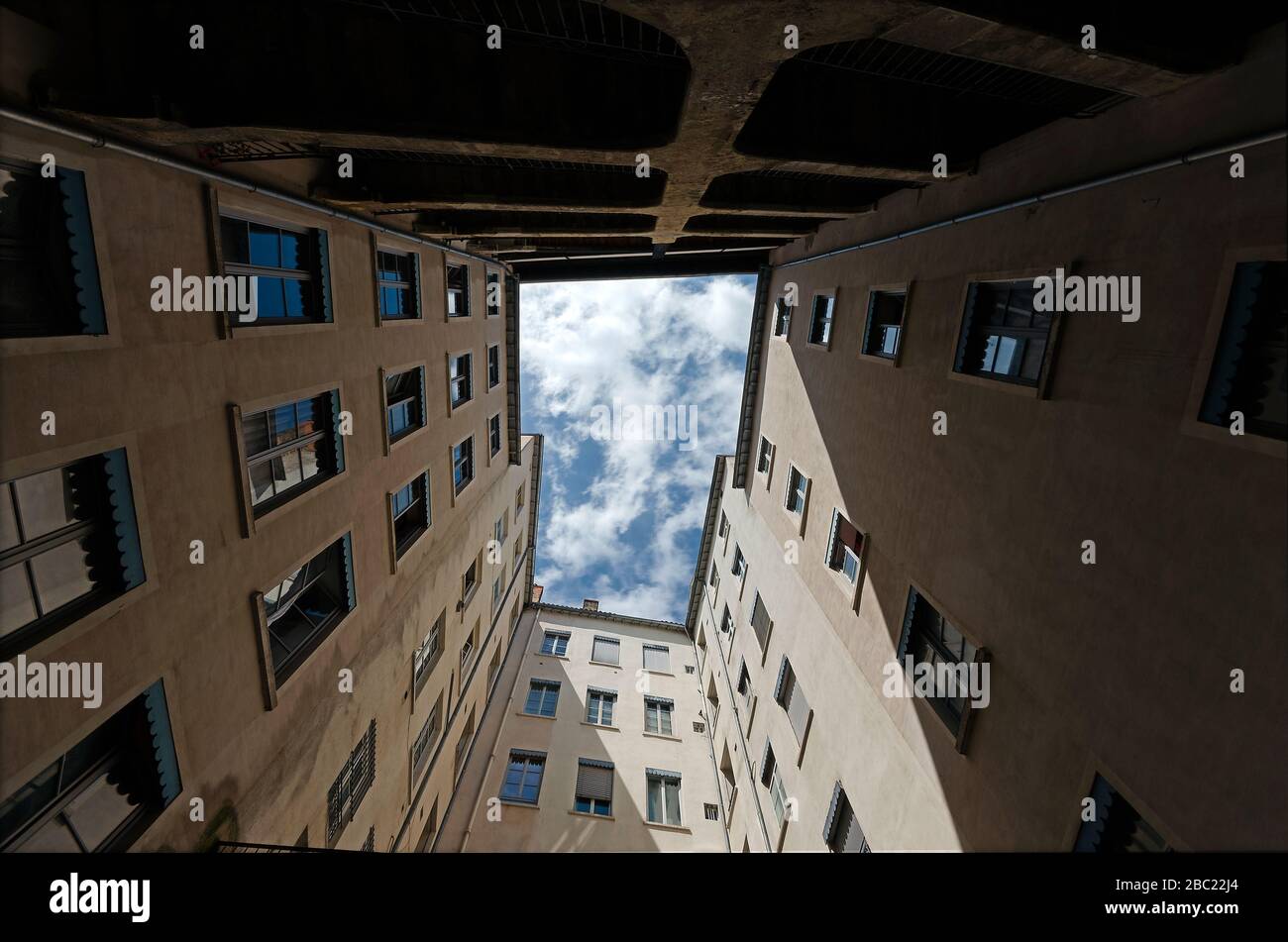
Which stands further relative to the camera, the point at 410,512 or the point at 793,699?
the point at 793,699

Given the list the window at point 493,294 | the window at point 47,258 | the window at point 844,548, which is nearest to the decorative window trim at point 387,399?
the window at point 47,258

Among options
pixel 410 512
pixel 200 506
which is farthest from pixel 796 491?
pixel 200 506

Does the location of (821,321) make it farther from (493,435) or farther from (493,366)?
(493,435)

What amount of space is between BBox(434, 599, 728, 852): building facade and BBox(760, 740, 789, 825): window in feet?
19.5

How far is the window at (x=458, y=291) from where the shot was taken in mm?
15867

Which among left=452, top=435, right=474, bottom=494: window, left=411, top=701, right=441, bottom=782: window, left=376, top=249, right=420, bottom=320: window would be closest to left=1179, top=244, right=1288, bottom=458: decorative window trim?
left=376, top=249, right=420, bottom=320: window

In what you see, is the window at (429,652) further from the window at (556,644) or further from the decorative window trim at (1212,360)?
the decorative window trim at (1212,360)

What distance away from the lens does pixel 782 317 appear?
19562 millimetres

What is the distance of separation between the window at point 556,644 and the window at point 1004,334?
2565 centimetres

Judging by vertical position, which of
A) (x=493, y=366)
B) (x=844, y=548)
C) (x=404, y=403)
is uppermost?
(x=493, y=366)

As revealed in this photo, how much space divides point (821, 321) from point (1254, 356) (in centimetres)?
1177

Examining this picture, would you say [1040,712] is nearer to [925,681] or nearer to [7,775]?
[925,681]

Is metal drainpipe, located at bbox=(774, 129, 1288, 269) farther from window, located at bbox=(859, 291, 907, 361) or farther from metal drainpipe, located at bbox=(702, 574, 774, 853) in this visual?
metal drainpipe, located at bbox=(702, 574, 774, 853)
